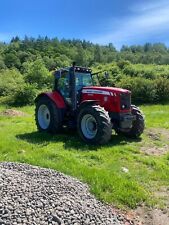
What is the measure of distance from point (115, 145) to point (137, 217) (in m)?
4.70

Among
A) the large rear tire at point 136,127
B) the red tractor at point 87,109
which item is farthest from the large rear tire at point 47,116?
the large rear tire at point 136,127

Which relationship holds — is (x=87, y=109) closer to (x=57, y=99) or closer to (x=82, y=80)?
(x=82, y=80)

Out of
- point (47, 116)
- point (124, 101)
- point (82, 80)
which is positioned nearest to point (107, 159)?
point (124, 101)

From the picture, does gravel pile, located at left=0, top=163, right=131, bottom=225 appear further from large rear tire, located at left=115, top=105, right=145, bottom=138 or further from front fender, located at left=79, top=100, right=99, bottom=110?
large rear tire, located at left=115, top=105, right=145, bottom=138

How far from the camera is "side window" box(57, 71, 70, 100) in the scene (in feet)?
43.3

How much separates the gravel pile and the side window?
5.43m

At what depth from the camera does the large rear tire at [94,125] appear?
1145 centimetres

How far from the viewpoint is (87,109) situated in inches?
469

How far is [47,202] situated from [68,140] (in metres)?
5.71

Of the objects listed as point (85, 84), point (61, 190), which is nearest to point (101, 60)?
point (85, 84)

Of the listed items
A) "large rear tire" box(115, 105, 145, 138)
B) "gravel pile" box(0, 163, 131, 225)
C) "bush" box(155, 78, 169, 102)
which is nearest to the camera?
"gravel pile" box(0, 163, 131, 225)

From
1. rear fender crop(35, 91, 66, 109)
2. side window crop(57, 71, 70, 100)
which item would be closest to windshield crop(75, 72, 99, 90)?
side window crop(57, 71, 70, 100)

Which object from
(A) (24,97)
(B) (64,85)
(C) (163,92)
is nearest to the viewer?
(B) (64,85)

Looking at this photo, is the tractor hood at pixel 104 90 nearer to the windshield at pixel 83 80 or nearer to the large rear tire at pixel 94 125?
the windshield at pixel 83 80
